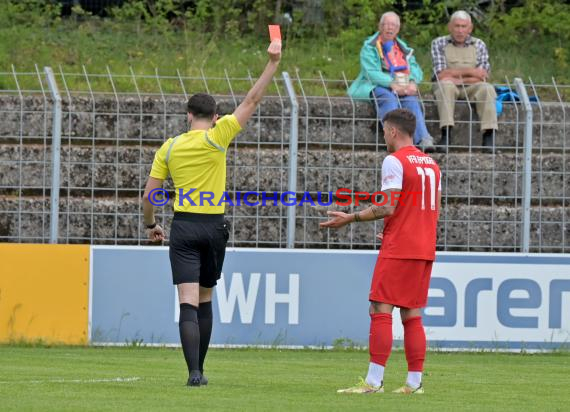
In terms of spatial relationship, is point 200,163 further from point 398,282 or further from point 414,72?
point 414,72

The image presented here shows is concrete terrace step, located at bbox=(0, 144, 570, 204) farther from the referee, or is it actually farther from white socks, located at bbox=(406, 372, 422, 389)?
white socks, located at bbox=(406, 372, 422, 389)

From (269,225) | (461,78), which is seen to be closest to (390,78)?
(461,78)

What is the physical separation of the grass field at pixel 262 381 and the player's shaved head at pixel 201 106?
5.78 ft

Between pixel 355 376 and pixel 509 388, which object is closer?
pixel 509 388

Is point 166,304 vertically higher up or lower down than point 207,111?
lower down

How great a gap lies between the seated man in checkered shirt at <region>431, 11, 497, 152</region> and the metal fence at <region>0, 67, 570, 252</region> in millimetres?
180

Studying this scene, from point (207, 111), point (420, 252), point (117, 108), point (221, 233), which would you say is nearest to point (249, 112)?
point (207, 111)

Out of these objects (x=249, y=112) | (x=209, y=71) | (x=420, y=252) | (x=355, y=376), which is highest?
(x=209, y=71)

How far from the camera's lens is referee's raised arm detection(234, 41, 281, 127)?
27.3ft

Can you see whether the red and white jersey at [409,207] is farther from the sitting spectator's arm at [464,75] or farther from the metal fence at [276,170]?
the sitting spectator's arm at [464,75]

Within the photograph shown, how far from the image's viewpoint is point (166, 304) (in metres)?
12.9

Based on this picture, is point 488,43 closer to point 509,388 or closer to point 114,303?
point 114,303

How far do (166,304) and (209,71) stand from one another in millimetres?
5571

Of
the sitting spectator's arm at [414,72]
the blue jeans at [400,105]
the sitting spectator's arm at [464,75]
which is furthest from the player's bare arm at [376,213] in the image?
the sitting spectator's arm at [464,75]
